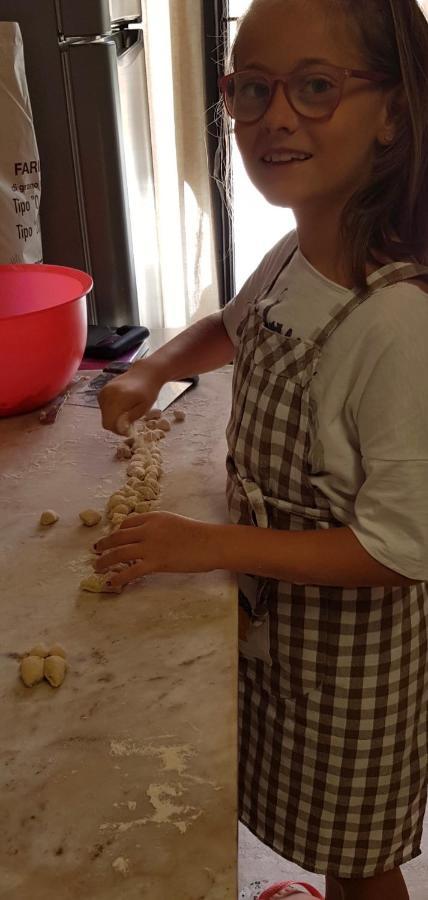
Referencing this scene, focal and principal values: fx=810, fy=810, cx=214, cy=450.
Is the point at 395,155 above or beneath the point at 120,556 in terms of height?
above

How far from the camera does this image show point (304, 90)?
0.68m

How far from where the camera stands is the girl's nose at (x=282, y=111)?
2.26 ft

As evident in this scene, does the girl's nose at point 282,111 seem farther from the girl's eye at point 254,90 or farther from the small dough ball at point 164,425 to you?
the small dough ball at point 164,425

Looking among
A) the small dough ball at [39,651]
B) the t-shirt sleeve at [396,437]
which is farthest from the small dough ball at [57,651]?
the t-shirt sleeve at [396,437]

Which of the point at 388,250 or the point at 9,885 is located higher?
the point at 388,250

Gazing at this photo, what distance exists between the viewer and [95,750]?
1.85 ft

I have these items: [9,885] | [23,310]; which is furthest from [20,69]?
[9,885]

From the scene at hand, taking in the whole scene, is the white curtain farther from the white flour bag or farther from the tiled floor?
the tiled floor

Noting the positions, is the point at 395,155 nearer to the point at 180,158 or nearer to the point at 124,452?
the point at 124,452

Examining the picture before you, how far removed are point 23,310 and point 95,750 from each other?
0.82 metres

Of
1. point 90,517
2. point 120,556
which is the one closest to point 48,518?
point 90,517

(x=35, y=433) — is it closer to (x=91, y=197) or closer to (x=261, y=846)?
(x=91, y=197)

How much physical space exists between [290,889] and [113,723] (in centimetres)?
72

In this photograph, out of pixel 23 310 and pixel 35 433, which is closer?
pixel 35 433
